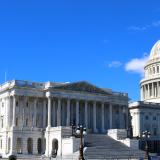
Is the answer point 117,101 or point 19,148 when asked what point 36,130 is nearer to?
point 19,148

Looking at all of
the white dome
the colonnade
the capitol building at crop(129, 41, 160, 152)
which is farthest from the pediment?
the white dome

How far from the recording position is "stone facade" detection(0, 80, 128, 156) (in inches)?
3775

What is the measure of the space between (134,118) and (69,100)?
2870 cm

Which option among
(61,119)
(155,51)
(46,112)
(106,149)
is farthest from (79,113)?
(155,51)

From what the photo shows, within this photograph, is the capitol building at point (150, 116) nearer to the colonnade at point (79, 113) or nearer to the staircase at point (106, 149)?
the colonnade at point (79, 113)

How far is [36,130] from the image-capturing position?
3863 inches

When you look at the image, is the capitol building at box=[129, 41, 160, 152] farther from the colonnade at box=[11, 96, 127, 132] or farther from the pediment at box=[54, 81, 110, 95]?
the pediment at box=[54, 81, 110, 95]

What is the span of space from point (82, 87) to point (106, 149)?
2165 centimetres

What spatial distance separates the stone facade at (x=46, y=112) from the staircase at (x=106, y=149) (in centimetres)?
585

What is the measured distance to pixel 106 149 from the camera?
87.9 metres

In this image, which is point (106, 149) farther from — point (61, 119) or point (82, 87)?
point (82, 87)

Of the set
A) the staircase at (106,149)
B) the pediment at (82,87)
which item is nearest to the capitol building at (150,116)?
the pediment at (82,87)

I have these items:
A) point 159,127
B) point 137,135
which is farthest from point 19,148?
point 159,127

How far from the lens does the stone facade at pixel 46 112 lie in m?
95.9
